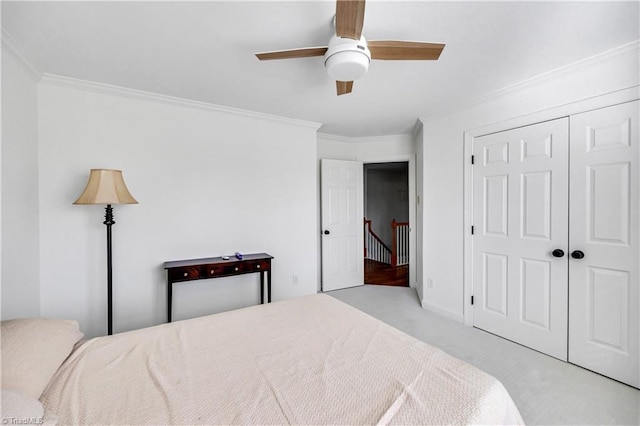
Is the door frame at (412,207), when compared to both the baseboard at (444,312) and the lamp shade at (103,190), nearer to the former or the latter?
the baseboard at (444,312)

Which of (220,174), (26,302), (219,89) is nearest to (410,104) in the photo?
(219,89)

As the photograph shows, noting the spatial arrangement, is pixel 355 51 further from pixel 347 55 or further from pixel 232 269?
pixel 232 269

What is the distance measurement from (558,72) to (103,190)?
3.81 m

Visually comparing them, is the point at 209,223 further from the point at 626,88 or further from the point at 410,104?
the point at 626,88

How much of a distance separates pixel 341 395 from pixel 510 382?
1.70m

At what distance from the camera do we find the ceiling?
157 cm

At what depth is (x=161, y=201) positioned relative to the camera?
9.35 feet

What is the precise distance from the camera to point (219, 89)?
2.65 meters

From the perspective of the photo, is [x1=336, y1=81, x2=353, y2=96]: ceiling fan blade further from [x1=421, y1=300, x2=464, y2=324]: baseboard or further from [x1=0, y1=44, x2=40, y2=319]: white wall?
[x1=421, y1=300, x2=464, y2=324]: baseboard

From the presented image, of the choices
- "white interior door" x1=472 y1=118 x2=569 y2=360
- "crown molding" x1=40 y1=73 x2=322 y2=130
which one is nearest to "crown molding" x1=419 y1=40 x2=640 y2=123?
"white interior door" x1=472 y1=118 x2=569 y2=360

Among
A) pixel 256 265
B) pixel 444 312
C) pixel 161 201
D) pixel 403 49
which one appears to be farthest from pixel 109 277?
pixel 444 312

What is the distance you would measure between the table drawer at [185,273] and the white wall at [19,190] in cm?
100

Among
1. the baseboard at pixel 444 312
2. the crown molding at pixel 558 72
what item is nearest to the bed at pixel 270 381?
the baseboard at pixel 444 312

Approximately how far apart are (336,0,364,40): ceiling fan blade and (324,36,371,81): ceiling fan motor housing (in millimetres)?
81
